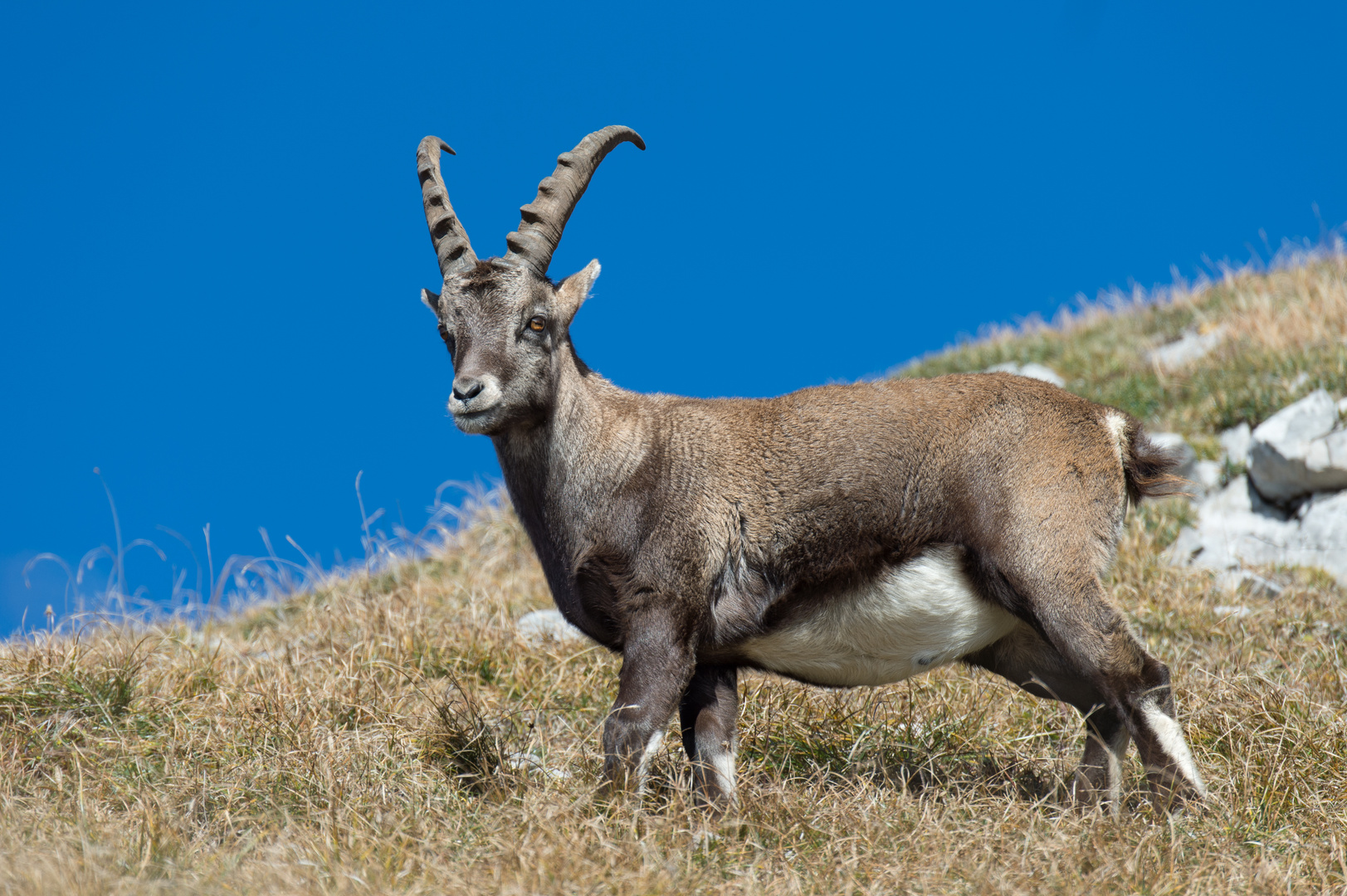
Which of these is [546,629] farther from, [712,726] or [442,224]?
[442,224]

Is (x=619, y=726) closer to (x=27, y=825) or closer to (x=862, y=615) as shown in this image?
(x=862, y=615)

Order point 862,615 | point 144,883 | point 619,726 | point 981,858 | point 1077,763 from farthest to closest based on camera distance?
point 1077,763 < point 862,615 < point 619,726 < point 981,858 < point 144,883

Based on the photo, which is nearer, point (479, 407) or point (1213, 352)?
point (479, 407)

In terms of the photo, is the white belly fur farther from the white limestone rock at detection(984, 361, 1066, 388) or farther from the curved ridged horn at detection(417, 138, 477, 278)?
the white limestone rock at detection(984, 361, 1066, 388)

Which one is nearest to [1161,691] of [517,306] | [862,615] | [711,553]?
[862,615]

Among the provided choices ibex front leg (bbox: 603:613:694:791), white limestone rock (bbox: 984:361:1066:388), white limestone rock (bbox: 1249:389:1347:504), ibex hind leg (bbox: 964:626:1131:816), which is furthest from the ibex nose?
white limestone rock (bbox: 984:361:1066:388)

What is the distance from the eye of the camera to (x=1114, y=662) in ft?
14.7

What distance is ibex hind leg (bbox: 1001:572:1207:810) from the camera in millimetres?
4480

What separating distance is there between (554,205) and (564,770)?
8.47 ft

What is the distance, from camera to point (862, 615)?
4.77 m

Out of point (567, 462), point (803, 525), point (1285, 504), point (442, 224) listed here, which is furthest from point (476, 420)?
point (1285, 504)

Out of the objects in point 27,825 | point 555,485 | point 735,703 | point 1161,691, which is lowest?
point 1161,691

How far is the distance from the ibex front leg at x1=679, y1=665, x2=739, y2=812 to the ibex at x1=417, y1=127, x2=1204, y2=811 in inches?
0.4

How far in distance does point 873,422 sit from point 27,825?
3.69 metres
